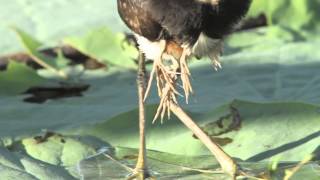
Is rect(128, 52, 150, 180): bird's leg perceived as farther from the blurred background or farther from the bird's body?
the bird's body

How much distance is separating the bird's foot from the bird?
17 cm

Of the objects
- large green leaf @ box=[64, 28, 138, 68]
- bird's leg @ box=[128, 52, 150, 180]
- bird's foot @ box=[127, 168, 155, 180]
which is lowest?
bird's foot @ box=[127, 168, 155, 180]

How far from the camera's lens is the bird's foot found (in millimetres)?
1369

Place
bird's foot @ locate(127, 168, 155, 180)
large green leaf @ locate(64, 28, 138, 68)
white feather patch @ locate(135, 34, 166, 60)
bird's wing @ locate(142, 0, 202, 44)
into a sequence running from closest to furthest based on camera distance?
bird's wing @ locate(142, 0, 202, 44), white feather patch @ locate(135, 34, 166, 60), bird's foot @ locate(127, 168, 155, 180), large green leaf @ locate(64, 28, 138, 68)

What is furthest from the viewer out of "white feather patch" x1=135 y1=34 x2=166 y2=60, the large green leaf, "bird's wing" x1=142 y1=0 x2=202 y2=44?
the large green leaf

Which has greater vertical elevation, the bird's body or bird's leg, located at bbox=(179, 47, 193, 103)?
the bird's body

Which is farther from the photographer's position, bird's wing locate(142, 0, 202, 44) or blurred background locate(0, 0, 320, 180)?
blurred background locate(0, 0, 320, 180)

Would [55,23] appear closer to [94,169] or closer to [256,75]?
[256,75]

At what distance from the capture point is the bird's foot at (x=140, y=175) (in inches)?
53.9

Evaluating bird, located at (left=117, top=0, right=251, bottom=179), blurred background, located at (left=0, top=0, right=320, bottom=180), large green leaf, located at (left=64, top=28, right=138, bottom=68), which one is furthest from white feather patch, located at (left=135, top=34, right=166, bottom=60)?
large green leaf, located at (left=64, top=28, right=138, bottom=68)

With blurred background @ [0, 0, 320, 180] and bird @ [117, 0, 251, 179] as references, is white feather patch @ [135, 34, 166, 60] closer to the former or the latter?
bird @ [117, 0, 251, 179]

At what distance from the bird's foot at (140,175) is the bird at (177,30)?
0.56ft

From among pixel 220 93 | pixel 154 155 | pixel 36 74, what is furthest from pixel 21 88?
pixel 154 155

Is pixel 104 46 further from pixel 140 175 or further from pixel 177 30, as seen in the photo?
pixel 177 30
